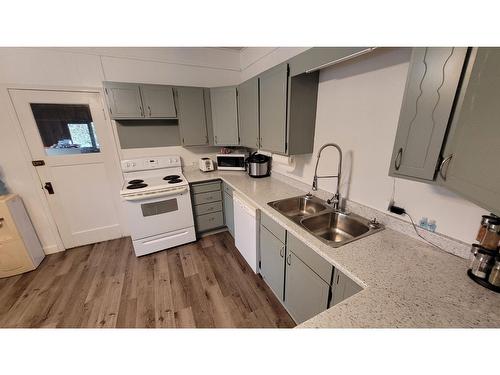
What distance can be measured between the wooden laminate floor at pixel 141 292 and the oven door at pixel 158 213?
0.36 m

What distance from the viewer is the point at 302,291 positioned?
1.40 meters

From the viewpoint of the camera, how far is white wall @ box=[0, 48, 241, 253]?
2100mm

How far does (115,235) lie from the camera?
2873mm

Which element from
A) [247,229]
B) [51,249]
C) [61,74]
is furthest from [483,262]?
[51,249]

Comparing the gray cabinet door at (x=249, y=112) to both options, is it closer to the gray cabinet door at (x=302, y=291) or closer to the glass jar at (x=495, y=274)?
the gray cabinet door at (x=302, y=291)

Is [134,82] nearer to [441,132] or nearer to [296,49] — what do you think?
[296,49]

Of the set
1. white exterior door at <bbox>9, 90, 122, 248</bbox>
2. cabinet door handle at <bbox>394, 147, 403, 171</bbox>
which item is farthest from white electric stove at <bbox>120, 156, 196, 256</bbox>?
cabinet door handle at <bbox>394, 147, 403, 171</bbox>

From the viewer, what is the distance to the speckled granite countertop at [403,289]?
714 millimetres

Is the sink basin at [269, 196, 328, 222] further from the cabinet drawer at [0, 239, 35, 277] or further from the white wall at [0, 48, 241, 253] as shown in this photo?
the cabinet drawer at [0, 239, 35, 277]

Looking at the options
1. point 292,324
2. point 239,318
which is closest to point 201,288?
point 239,318

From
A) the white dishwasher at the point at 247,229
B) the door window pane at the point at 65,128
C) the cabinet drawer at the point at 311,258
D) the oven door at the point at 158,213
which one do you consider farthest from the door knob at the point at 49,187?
the cabinet drawer at the point at 311,258

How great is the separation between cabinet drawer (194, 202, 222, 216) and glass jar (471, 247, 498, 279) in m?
2.47

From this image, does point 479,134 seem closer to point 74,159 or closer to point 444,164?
point 444,164
